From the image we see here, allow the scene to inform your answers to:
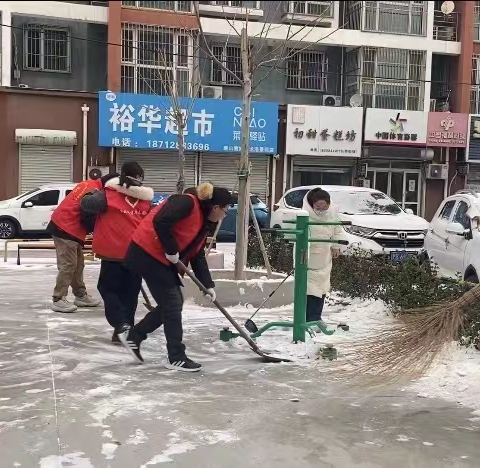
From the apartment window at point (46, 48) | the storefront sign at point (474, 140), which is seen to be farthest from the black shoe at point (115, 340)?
the storefront sign at point (474, 140)

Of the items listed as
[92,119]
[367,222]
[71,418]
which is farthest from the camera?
[92,119]

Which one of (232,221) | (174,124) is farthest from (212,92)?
(232,221)

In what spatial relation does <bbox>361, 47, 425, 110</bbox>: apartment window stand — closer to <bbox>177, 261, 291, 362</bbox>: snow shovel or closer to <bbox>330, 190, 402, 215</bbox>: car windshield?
<bbox>330, 190, 402, 215</bbox>: car windshield

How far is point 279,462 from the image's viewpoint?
10.5 ft

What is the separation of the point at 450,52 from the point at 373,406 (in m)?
19.9

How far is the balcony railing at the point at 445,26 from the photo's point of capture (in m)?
22.0

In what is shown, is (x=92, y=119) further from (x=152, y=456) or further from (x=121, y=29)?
(x=152, y=456)

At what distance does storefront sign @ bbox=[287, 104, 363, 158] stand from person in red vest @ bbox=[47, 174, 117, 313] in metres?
13.8

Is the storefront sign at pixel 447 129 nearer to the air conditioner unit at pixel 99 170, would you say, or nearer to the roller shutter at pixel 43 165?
the air conditioner unit at pixel 99 170

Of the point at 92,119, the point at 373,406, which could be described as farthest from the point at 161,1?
the point at 373,406

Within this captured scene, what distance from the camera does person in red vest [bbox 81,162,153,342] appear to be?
5.44 metres

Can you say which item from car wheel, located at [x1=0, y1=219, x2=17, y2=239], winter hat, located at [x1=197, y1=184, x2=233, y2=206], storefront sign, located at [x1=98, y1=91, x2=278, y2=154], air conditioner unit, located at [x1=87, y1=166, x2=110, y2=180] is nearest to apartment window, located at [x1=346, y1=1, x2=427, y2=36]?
storefront sign, located at [x1=98, y1=91, x2=278, y2=154]

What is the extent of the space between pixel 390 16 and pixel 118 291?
61.3ft

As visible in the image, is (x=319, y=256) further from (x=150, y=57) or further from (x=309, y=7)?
(x=309, y=7)
